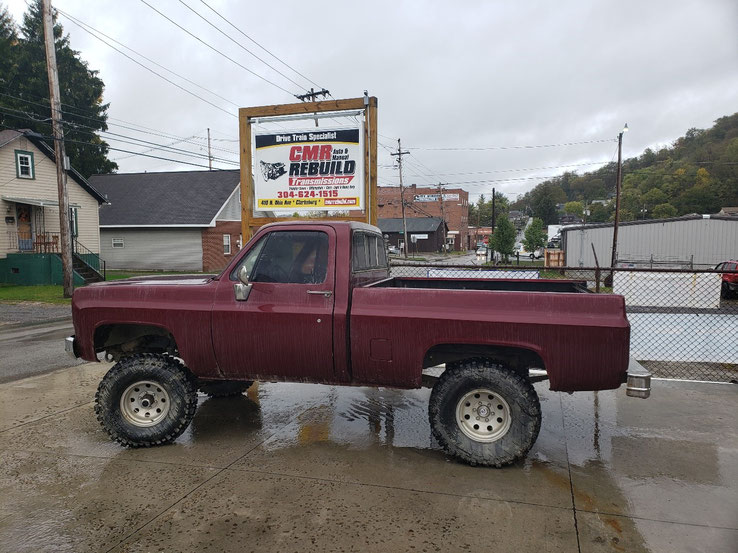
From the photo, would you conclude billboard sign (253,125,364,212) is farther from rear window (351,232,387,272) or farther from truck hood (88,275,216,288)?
truck hood (88,275,216,288)

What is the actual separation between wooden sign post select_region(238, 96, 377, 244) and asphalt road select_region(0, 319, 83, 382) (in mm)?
3740

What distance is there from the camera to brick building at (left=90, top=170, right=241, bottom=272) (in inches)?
1296

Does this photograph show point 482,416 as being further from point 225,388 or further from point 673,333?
point 673,333

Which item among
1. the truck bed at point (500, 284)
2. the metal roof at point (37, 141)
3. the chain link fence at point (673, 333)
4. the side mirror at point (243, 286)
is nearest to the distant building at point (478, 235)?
the metal roof at point (37, 141)

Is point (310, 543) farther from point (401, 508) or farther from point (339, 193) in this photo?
point (339, 193)

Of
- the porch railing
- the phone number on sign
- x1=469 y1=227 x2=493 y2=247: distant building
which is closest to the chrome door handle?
the phone number on sign

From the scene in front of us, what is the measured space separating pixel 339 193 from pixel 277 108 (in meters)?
1.90

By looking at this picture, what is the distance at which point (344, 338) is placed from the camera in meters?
4.31

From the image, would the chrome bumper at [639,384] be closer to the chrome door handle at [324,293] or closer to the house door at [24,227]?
the chrome door handle at [324,293]

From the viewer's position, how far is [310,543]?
3.13 m

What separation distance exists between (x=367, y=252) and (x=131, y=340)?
8.39 ft

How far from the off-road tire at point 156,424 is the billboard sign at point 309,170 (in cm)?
461

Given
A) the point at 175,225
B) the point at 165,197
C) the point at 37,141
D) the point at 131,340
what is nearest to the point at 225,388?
the point at 131,340

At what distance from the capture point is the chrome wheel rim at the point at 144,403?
15.4 feet
